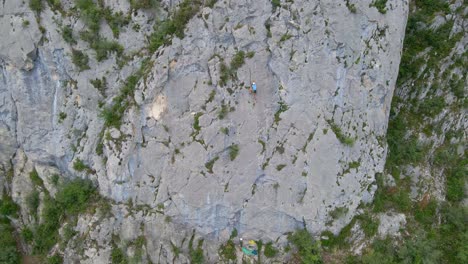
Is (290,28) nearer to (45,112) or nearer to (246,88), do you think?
(246,88)

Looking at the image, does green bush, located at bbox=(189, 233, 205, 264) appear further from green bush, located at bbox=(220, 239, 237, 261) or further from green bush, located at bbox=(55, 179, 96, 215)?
green bush, located at bbox=(55, 179, 96, 215)

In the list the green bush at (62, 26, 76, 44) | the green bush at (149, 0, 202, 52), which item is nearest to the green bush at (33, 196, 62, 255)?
the green bush at (62, 26, 76, 44)

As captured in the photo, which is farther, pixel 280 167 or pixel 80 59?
pixel 80 59

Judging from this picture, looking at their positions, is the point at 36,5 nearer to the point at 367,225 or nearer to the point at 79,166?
the point at 79,166

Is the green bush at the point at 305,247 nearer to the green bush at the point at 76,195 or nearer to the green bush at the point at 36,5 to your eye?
the green bush at the point at 76,195

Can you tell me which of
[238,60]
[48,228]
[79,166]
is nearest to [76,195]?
[79,166]

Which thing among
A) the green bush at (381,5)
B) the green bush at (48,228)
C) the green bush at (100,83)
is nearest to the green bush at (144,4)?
the green bush at (100,83)

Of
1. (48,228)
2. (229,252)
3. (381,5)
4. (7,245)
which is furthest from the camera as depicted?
(7,245)
